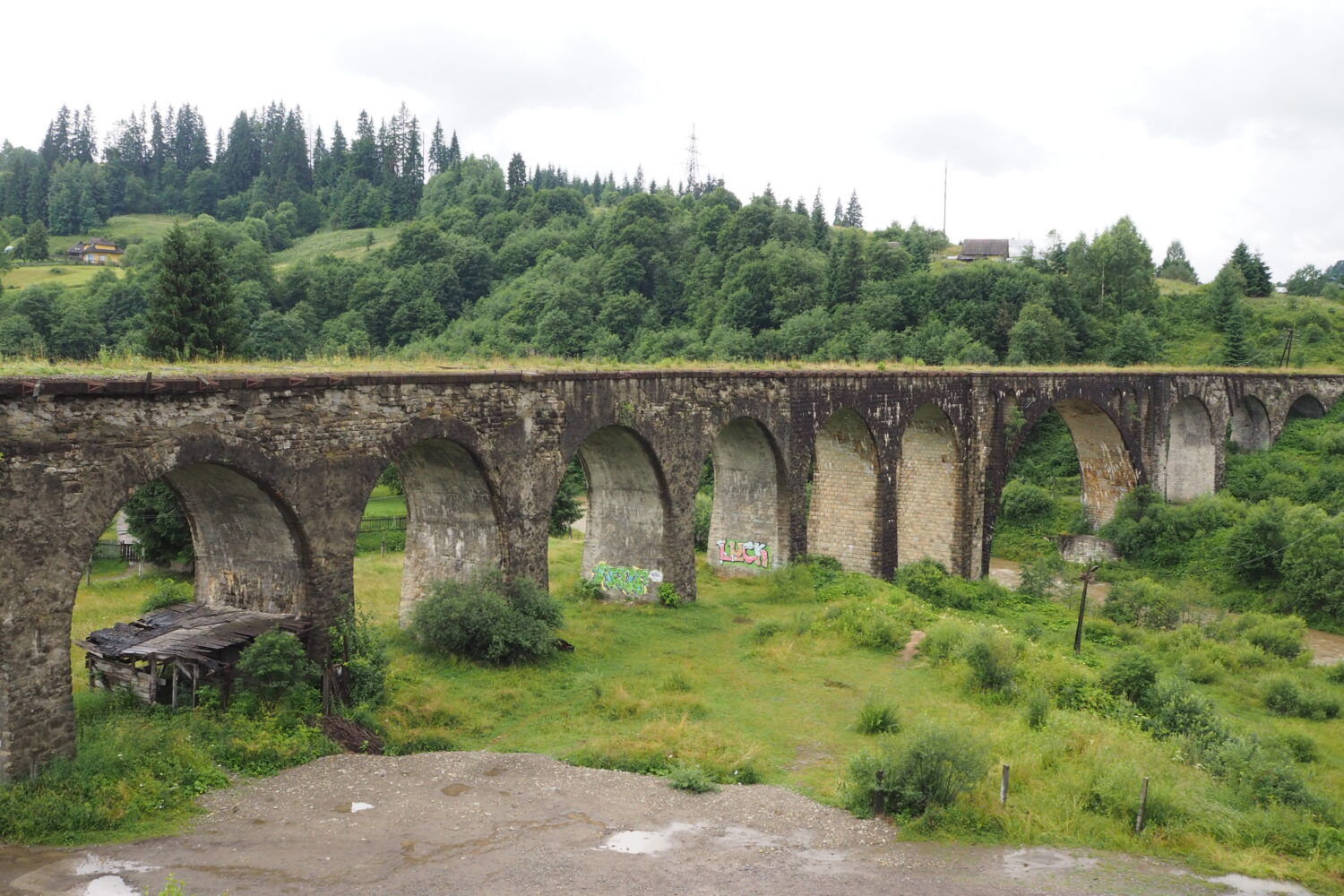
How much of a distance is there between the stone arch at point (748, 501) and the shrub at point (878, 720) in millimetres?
10428

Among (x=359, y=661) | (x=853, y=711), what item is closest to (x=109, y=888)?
(x=359, y=661)

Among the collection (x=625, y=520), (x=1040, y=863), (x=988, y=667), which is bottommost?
(x=1040, y=863)

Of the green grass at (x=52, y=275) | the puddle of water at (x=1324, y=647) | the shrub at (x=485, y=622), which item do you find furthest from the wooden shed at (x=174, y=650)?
the green grass at (x=52, y=275)

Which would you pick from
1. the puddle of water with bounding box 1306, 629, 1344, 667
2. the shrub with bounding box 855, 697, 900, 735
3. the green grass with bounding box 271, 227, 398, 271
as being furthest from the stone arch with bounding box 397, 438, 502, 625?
the green grass with bounding box 271, 227, 398, 271

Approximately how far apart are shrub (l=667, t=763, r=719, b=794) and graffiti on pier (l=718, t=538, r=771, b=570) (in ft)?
45.8

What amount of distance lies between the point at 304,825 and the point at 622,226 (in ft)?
220

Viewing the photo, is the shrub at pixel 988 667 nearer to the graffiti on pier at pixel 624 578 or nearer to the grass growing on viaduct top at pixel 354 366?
the graffiti on pier at pixel 624 578

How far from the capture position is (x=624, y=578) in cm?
2412

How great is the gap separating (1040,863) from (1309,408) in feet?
148

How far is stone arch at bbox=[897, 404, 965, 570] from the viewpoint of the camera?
3133 centimetres

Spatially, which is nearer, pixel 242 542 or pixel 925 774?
pixel 925 774

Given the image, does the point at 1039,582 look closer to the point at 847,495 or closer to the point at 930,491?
the point at 930,491

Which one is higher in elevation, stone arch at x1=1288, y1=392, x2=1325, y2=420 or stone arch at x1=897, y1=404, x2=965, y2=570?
stone arch at x1=1288, y1=392, x2=1325, y2=420

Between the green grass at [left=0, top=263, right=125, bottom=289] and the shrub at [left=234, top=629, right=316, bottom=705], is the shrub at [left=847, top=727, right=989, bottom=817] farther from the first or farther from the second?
the green grass at [left=0, top=263, right=125, bottom=289]
